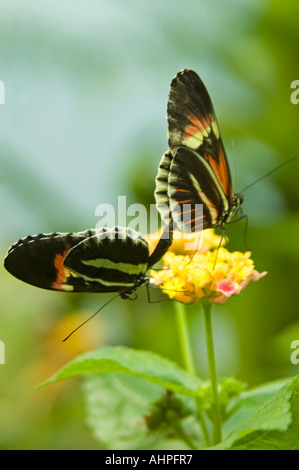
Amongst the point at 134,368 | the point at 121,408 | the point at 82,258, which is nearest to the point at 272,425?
the point at 134,368

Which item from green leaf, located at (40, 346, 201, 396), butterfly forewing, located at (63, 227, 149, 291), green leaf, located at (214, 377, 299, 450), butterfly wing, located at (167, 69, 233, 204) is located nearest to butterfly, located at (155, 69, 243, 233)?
butterfly wing, located at (167, 69, 233, 204)

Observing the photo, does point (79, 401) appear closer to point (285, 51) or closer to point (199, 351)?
point (199, 351)

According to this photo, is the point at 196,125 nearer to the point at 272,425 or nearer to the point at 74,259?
the point at 74,259

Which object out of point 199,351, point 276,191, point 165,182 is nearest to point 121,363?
point 165,182

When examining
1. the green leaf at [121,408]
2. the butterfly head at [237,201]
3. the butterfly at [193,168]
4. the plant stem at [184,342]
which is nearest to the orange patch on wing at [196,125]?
the butterfly at [193,168]

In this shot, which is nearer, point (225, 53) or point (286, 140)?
point (286, 140)

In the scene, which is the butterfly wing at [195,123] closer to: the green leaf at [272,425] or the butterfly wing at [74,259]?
the butterfly wing at [74,259]

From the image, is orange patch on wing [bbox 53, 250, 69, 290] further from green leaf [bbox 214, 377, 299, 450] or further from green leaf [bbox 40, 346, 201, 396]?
green leaf [bbox 214, 377, 299, 450]
